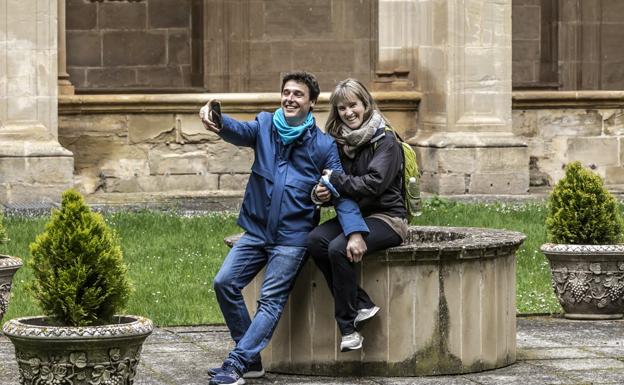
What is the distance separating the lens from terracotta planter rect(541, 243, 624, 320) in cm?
1073

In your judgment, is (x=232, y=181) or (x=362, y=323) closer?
(x=362, y=323)

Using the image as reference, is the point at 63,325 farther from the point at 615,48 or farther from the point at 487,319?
the point at 615,48

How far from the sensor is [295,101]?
8.55m

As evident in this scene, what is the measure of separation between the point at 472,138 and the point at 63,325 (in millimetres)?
12685

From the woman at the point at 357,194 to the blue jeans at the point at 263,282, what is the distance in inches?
5.8

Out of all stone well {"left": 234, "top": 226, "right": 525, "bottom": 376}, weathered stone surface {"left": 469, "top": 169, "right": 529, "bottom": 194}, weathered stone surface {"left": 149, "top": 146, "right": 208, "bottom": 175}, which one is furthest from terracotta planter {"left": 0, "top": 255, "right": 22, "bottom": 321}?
weathered stone surface {"left": 469, "top": 169, "right": 529, "bottom": 194}

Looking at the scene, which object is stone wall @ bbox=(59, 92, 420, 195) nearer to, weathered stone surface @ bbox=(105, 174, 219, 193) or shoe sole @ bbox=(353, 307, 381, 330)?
weathered stone surface @ bbox=(105, 174, 219, 193)

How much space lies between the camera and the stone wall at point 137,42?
24.9 m

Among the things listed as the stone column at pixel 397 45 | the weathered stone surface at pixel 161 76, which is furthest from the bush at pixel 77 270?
the weathered stone surface at pixel 161 76

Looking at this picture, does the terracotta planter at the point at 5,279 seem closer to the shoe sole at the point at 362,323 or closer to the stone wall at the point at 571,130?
the shoe sole at the point at 362,323

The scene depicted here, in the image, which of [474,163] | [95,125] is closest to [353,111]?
[95,125]

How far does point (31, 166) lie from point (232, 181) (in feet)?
8.62

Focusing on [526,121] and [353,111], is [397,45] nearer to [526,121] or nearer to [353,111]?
[526,121]

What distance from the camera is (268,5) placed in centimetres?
2494
